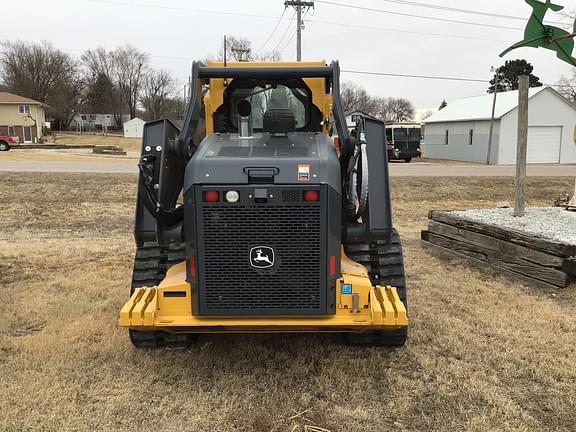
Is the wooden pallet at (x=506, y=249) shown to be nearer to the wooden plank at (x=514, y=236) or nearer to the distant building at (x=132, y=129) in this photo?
the wooden plank at (x=514, y=236)

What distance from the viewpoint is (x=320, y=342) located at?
4.41 metres

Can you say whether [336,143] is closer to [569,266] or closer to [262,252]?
[262,252]

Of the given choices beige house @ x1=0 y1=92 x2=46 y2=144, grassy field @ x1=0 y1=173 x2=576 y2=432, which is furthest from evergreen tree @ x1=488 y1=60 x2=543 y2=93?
grassy field @ x1=0 y1=173 x2=576 y2=432

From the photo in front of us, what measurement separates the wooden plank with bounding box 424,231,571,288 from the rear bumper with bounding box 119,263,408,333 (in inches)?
110

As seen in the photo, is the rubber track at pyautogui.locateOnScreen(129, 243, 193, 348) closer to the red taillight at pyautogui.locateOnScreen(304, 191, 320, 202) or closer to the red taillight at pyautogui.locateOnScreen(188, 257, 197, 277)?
the red taillight at pyautogui.locateOnScreen(188, 257, 197, 277)

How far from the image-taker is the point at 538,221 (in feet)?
23.4

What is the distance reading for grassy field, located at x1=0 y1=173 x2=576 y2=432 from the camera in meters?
3.31

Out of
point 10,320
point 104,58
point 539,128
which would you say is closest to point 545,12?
point 10,320

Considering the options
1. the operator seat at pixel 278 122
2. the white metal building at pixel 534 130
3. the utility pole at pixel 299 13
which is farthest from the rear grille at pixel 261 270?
the white metal building at pixel 534 130

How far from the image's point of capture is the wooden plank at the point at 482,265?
5.91 m

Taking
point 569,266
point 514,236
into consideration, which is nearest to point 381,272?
point 569,266

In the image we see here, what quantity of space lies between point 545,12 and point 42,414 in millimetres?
5812

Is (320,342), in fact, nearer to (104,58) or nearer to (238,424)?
(238,424)

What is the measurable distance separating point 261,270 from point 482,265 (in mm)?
4130
